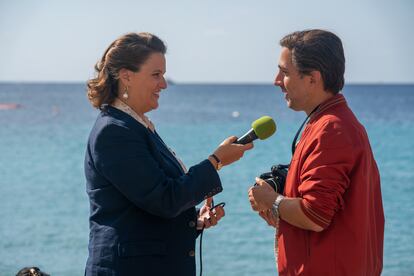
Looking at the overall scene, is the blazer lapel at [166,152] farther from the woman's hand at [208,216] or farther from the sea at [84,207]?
the sea at [84,207]

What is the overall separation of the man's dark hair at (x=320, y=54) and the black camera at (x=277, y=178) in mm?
462

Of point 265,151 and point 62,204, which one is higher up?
point 265,151

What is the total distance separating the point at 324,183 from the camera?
2.79 metres

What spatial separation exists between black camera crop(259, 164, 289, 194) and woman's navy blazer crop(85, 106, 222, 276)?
237mm

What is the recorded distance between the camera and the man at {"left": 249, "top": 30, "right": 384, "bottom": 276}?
9.23 ft

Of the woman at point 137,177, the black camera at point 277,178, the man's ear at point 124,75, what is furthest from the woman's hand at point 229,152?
the man's ear at point 124,75

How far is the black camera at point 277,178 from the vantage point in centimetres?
315

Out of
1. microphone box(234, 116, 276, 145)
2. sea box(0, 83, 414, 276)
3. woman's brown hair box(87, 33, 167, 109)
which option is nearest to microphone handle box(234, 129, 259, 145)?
microphone box(234, 116, 276, 145)

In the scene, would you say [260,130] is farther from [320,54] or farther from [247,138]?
[320,54]

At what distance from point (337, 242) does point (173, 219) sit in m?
0.81

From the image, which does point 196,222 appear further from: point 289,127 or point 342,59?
point 289,127

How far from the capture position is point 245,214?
530 inches

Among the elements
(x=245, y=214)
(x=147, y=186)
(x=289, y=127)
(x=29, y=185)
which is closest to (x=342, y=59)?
(x=147, y=186)

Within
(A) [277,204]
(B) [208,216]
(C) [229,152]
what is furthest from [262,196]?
(B) [208,216]
